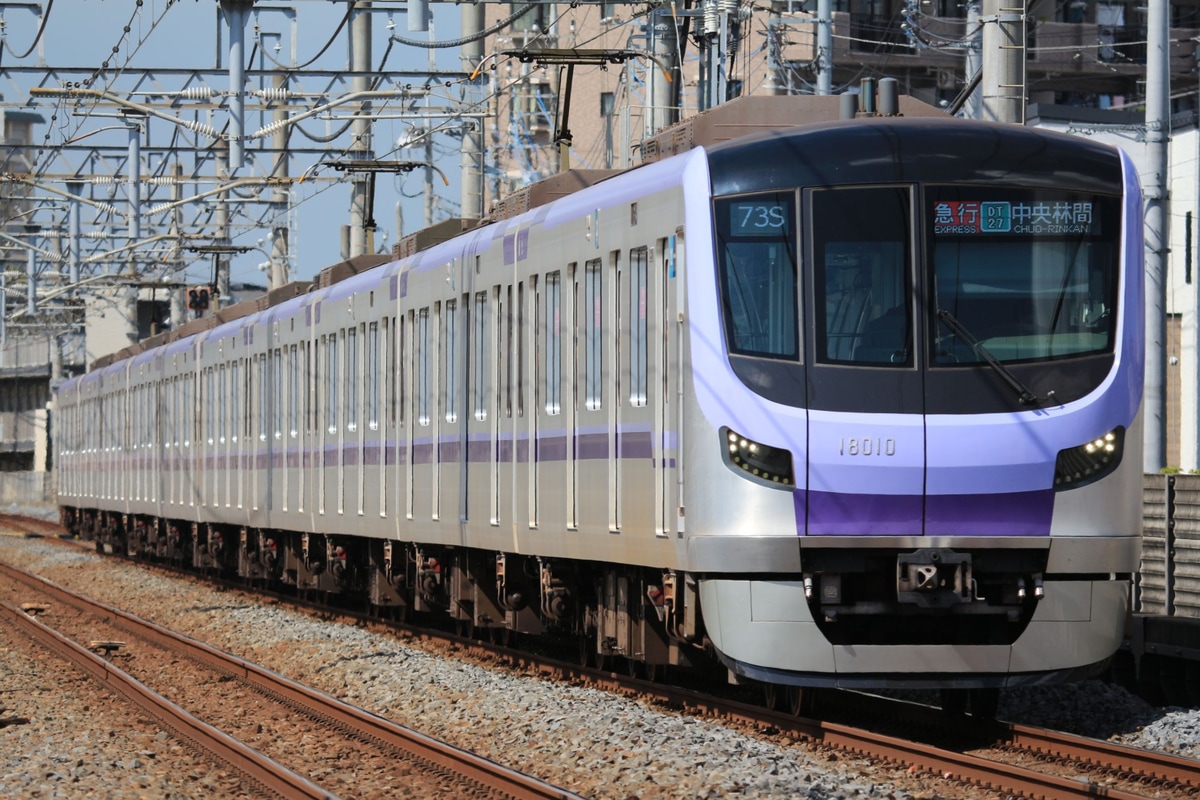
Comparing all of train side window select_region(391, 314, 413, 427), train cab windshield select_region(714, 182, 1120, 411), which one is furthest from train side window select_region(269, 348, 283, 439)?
train cab windshield select_region(714, 182, 1120, 411)

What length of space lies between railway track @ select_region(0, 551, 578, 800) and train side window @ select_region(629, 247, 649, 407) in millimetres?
2268

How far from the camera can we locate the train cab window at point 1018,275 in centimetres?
991

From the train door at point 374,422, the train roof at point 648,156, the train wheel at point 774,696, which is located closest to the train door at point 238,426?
the train roof at point 648,156

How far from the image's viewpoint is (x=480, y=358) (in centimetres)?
1480

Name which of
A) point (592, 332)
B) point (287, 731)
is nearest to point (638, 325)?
point (592, 332)

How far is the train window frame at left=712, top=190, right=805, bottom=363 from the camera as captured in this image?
9.96 m

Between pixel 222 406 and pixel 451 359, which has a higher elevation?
pixel 451 359

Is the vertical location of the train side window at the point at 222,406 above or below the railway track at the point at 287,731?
above

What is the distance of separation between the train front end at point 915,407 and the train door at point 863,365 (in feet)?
0.03

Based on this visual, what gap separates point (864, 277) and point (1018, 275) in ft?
2.46

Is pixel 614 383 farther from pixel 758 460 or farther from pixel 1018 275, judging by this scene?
pixel 1018 275

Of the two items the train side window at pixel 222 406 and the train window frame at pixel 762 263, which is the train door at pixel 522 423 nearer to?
the train window frame at pixel 762 263

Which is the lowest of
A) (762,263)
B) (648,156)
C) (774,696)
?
(774,696)

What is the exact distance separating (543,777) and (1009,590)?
7.89 ft
